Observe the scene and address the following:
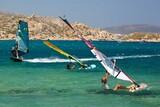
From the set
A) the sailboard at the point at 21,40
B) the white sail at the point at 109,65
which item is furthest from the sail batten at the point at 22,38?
the white sail at the point at 109,65

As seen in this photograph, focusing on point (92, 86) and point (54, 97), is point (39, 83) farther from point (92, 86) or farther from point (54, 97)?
point (54, 97)

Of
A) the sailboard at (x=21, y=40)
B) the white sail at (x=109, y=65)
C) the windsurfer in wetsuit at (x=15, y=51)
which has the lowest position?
the white sail at (x=109, y=65)

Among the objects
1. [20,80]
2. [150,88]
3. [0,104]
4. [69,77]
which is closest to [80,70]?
[69,77]

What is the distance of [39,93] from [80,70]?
81.3 feet

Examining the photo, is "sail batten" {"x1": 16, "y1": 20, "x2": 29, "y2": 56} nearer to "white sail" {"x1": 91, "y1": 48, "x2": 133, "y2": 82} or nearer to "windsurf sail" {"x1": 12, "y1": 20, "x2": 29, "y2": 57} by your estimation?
"windsurf sail" {"x1": 12, "y1": 20, "x2": 29, "y2": 57}

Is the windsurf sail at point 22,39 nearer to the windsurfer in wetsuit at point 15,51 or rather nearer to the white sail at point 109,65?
the windsurfer in wetsuit at point 15,51

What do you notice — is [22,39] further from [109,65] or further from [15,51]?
[109,65]

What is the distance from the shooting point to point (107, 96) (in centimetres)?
3866

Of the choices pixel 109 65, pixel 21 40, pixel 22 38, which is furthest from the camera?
pixel 22 38

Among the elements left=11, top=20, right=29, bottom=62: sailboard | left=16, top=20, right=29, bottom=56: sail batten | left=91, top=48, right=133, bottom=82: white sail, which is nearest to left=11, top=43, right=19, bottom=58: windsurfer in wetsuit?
left=11, top=20, right=29, bottom=62: sailboard

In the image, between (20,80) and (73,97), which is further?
(20,80)

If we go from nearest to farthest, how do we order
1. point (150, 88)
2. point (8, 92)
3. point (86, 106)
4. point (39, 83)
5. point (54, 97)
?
1. point (86, 106)
2. point (54, 97)
3. point (8, 92)
4. point (150, 88)
5. point (39, 83)

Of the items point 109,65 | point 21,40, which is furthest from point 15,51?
point 109,65

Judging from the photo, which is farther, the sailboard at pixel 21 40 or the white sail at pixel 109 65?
the sailboard at pixel 21 40
